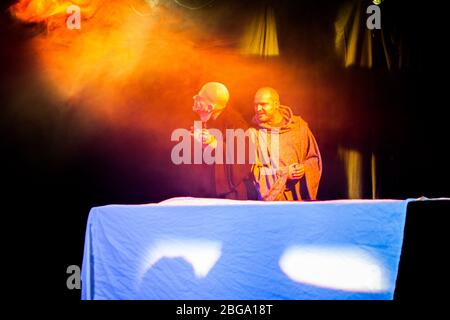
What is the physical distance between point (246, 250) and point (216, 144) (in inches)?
75.7

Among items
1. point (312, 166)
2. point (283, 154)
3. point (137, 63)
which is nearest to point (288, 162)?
point (283, 154)

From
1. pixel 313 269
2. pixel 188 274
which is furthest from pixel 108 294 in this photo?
pixel 313 269

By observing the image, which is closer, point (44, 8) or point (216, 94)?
point (44, 8)

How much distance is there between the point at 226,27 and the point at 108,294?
2777 mm

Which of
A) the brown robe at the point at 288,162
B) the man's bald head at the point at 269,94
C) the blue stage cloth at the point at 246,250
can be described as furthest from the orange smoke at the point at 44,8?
the blue stage cloth at the point at 246,250

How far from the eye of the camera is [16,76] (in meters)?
3.68

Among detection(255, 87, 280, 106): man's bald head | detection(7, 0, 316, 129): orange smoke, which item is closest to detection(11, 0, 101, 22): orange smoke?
detection(7, 0, 316, 129): orange smoke

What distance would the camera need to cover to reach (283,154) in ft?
13.1

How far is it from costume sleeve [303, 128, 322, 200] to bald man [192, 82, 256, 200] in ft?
1.86

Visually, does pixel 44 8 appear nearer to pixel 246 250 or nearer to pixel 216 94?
pixel 216 94

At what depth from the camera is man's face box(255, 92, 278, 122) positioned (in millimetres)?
3996

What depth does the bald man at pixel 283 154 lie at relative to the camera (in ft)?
12.9

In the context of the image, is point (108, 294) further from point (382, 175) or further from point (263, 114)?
point (382, 175)

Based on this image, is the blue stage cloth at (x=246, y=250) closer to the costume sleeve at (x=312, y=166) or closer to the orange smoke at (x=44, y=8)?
the costume sleeve at (x=312, y=166)
